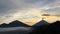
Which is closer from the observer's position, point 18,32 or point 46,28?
point 46,28

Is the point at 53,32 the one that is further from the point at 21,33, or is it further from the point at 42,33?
the point at 21,33

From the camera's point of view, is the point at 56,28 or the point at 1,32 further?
the point at 1,32

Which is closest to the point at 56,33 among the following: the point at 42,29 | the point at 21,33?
the point at 42,29

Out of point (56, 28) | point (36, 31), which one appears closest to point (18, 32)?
point (36, 31)

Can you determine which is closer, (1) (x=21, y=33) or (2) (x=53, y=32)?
(2) (x=53, y=32)

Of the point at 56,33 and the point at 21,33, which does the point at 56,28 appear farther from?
the point at 21,33

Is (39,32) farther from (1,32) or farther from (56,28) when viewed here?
(1,32)

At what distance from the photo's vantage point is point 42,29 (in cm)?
1969

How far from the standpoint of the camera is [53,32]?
19172mm

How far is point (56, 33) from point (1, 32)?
293 inches

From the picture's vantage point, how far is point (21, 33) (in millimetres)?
23234

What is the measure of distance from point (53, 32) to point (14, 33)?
6.00 meters

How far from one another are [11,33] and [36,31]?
4.61 m

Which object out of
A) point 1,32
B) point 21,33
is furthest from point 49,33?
point 1,32
